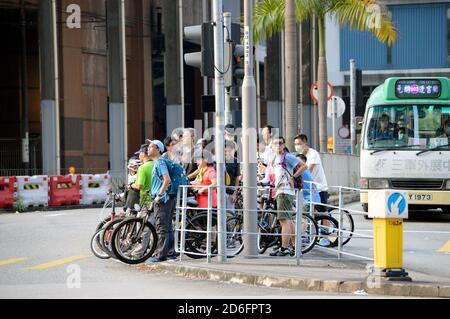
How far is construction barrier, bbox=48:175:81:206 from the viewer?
3128 cm

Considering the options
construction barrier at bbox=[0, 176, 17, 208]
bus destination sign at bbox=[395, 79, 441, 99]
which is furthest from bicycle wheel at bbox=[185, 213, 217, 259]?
construction barrier at bbox=[0, 176, 17, 208]

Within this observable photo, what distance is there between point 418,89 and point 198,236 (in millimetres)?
8827

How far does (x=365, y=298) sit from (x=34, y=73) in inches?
1428

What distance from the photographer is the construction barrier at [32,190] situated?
29984mm

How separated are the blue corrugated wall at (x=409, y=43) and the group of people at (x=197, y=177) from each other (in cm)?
5098

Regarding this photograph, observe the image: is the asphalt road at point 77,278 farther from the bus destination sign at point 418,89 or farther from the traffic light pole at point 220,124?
the bus destination sign at point 418,89

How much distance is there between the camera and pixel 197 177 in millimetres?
16125

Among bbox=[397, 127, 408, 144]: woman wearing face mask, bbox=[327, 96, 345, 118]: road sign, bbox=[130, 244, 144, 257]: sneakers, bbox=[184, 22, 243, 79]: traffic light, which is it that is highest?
bbox=[184, 22, 243, 79]: traffic light

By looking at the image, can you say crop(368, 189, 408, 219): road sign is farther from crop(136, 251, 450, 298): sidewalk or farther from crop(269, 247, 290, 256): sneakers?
crop(269, 247, 290, 256): sneakers

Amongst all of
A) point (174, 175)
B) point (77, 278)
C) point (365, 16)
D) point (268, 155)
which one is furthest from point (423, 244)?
point (365, 16)

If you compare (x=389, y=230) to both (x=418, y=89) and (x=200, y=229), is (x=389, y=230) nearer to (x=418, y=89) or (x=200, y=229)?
(x=200, y=229)

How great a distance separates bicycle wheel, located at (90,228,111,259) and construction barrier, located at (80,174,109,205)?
1654 cm

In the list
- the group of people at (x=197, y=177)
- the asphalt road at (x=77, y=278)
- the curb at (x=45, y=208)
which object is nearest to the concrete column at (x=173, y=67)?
the curb at (x=45, y=208)
